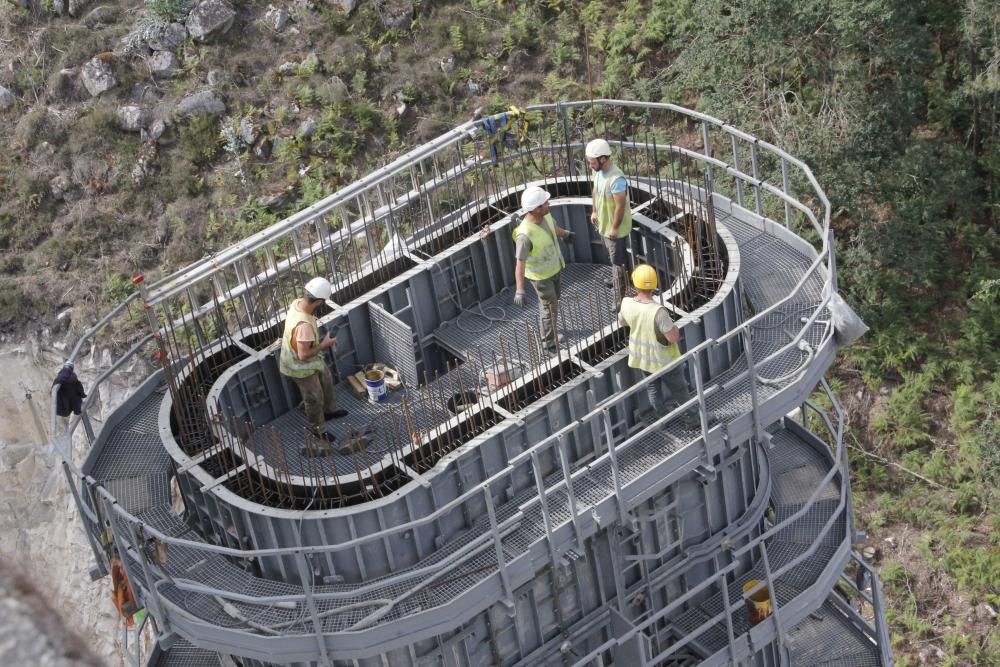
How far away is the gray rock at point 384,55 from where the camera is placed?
115ft

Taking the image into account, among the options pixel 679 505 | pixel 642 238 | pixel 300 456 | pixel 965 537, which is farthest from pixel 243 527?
pixel 965 537

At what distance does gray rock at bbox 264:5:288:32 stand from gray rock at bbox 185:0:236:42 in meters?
0.92

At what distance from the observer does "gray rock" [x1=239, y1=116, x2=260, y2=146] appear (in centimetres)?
3459

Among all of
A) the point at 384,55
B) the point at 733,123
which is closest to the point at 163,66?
the point at 384,55

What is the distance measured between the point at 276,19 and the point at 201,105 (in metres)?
3.16

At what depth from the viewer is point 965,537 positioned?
87.5 ft

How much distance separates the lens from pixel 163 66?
118ft

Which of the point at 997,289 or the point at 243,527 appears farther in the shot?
the point at 997,289

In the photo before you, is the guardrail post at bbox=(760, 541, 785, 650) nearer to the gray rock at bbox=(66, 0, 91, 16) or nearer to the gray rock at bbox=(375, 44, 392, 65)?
the gray rock at bbox=(375, 44, 392, 65)

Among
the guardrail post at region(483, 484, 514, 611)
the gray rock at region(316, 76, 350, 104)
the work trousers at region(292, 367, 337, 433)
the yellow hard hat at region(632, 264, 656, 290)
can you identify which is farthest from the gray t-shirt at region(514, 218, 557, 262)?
the gray rock at region(316, 76, 350, 104)

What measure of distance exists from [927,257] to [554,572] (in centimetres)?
1482

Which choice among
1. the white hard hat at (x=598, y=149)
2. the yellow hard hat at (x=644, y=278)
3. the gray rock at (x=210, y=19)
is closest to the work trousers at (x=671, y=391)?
the yellow hard hat at (x=644, y=278)

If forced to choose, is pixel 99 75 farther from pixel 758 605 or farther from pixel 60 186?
pixel 758 605

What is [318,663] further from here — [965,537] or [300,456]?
[965,537]
